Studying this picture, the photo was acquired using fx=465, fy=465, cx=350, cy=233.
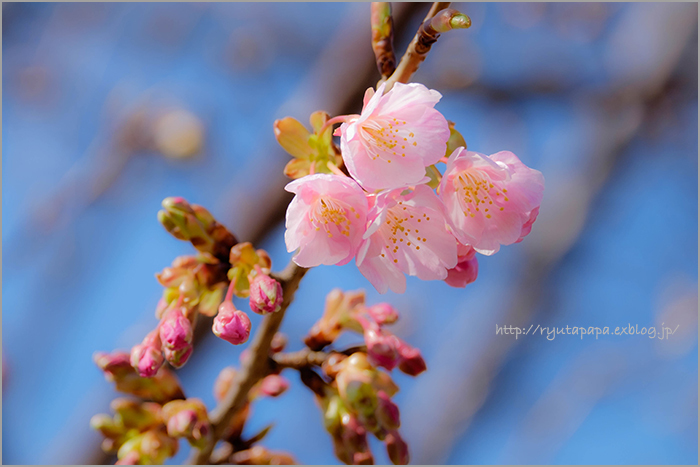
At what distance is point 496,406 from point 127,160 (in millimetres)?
3137

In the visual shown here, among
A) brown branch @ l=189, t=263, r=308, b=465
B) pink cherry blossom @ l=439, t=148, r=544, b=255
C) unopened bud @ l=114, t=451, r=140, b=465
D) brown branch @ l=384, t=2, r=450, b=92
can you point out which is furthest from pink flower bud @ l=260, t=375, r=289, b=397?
brown branch @ l=384, t=2, r=450, b=92

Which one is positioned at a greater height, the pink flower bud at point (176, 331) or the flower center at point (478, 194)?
the flower center at point (478, 194)

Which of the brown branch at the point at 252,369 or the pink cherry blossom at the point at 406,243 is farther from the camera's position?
the brown branch at the point at 252,369

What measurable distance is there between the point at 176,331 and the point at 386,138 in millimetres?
507

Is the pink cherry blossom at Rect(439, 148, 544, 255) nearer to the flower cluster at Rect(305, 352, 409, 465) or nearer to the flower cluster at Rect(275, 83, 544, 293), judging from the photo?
the flower cluster at Rect(275, 83, 544, 293)

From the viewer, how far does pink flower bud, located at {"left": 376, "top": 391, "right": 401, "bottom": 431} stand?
0.92 meters

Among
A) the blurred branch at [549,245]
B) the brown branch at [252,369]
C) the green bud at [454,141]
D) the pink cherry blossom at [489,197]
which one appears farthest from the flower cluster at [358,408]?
the blurred branch at [549,245]

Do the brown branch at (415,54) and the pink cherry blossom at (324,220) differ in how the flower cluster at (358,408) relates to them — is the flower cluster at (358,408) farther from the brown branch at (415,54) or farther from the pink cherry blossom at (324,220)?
the brown branch at (415,54)

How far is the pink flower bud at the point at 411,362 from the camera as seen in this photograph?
1.01 m

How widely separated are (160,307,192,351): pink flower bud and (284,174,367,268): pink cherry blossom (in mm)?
274

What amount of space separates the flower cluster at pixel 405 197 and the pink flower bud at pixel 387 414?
0.28m

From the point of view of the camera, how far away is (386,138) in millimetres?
806

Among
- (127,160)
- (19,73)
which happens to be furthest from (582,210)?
(19,73)

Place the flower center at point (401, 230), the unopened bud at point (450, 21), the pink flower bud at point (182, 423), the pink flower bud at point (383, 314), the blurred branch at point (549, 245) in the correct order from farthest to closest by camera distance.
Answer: the blurred branch at point (549, 245) → the pink flower bud at point (383, 314) → the pink flower bud at point (182, 423) → the flower center at point (401, 230) → the unopened bud at point (450, 21)
